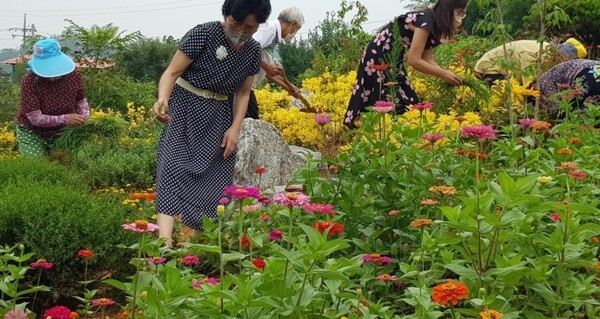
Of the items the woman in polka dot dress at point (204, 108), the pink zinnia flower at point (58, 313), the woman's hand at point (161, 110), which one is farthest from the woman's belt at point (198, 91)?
the pink zinnia flower at point (58, 313)

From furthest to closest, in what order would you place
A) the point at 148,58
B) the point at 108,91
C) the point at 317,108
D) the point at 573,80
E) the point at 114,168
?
the point at 148,58
the point at 108,91
the point at 317,108
the point at 114,168
the point at 573,80

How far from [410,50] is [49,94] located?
2278 mm

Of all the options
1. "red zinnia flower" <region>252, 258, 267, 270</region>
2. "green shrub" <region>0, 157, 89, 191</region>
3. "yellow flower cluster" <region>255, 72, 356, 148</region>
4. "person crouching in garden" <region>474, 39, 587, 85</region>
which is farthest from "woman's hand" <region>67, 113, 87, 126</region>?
"red zinnia flower" <region>252, 258, 267, 270</region>

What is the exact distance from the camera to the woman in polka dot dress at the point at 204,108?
390 centimetres

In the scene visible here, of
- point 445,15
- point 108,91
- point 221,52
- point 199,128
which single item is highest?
point 445,15

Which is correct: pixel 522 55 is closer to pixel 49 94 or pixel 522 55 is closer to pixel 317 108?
pixel 317 108

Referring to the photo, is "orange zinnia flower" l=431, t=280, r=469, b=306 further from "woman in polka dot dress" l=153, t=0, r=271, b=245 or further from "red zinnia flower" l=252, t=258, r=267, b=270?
"woman in polka dot dress" l=153, t=0, r=271, b=245

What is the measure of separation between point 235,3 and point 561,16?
5.76 feet

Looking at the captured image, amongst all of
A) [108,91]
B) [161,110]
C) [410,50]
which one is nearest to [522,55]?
[410,50]

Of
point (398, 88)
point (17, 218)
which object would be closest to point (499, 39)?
point (398, 88)

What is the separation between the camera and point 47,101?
18.2 ft

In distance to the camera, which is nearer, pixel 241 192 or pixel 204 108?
pixel 241 192

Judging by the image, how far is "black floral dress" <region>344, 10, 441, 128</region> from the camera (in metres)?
4.99

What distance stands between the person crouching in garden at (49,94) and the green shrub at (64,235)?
1.64m
